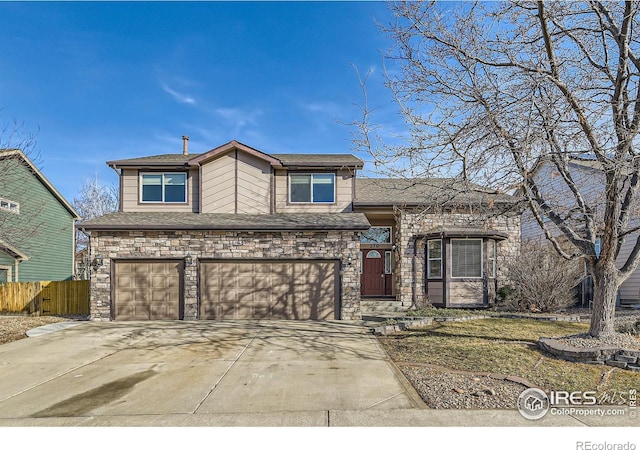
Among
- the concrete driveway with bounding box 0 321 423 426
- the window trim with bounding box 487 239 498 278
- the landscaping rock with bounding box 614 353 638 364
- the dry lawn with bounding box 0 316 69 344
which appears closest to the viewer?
the concrete driveway with bounding box 0 321 423 426

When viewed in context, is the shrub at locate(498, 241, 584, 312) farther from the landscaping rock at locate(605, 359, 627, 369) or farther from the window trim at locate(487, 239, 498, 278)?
the landscaping rock at locate(605, 359, 627, 369)

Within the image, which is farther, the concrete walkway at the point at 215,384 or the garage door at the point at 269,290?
the garage door at the point at 269,290

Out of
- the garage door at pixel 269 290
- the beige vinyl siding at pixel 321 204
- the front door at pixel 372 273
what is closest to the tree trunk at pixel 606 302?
the garage door at pixel 269 290

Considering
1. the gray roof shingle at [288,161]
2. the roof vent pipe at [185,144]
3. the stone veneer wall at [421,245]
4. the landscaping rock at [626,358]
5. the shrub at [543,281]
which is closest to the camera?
the landscaping rock at [626,358]

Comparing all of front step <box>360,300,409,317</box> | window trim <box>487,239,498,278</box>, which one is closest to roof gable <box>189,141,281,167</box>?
front step <box>360,300,409,317</box>

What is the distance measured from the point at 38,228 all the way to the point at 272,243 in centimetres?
1238

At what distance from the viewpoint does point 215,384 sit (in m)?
5.87

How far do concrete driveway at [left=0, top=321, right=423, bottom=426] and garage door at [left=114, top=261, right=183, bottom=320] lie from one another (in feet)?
6.91

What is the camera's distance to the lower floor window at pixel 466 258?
14.2 meters

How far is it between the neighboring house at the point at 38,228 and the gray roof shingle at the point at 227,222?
5523 mm

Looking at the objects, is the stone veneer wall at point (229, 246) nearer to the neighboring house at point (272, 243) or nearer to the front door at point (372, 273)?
the neighboring house at point (272, 243)

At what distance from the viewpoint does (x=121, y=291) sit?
40.5 feet

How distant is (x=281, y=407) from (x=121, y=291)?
9.57 metres

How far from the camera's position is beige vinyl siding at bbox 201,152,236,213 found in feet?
44.9
